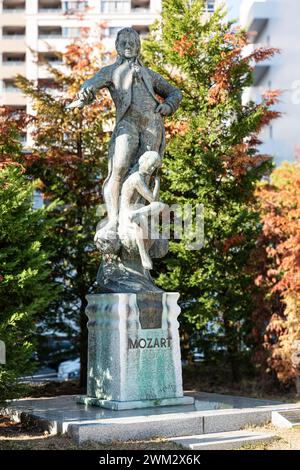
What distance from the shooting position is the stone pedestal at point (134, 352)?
27.0 feet

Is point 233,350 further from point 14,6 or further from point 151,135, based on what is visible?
point 14,6

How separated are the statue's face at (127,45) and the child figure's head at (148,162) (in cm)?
151

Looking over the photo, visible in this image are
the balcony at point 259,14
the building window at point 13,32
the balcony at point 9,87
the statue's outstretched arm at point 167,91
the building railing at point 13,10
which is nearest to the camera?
the statue's outstretched arm at point 167,91

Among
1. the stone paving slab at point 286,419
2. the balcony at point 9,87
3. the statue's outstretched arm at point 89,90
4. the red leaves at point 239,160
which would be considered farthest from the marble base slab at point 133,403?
the balcony at point 9,87

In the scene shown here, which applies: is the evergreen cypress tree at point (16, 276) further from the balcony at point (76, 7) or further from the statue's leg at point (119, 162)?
the balcony at point (76, 7)

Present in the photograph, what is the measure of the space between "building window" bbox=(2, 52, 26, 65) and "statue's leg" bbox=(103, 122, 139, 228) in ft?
119

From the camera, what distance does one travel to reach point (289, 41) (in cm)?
2755

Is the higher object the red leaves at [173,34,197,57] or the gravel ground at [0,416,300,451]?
the red leaves at [173,34,197,57]

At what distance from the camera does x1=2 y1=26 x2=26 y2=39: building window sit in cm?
4319

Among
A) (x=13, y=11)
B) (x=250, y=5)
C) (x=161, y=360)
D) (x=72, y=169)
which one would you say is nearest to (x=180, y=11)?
(x=72, y=169)

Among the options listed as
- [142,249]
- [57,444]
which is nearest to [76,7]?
[142,249]

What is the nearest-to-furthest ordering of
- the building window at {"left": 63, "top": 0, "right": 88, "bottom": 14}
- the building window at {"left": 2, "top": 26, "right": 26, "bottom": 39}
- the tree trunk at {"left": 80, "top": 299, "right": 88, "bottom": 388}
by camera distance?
1. the tree trunk at {"left": 80, "top": 299, "right": 88, "bottom": 388}
2. the building window at {"left": 63, "top": 0, "right": 88, "bottom": 14}
3. the building window at {"left": 2, "top": 26, "right": 26, "bottom": 39}

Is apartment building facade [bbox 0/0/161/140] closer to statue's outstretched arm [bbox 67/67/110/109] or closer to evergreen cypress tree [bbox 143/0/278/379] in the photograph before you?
evergreen cypress tree [bbox 143/0/278/379]

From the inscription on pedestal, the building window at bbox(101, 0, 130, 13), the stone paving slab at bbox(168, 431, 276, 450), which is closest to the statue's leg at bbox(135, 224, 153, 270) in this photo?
the inscription on pedestal
